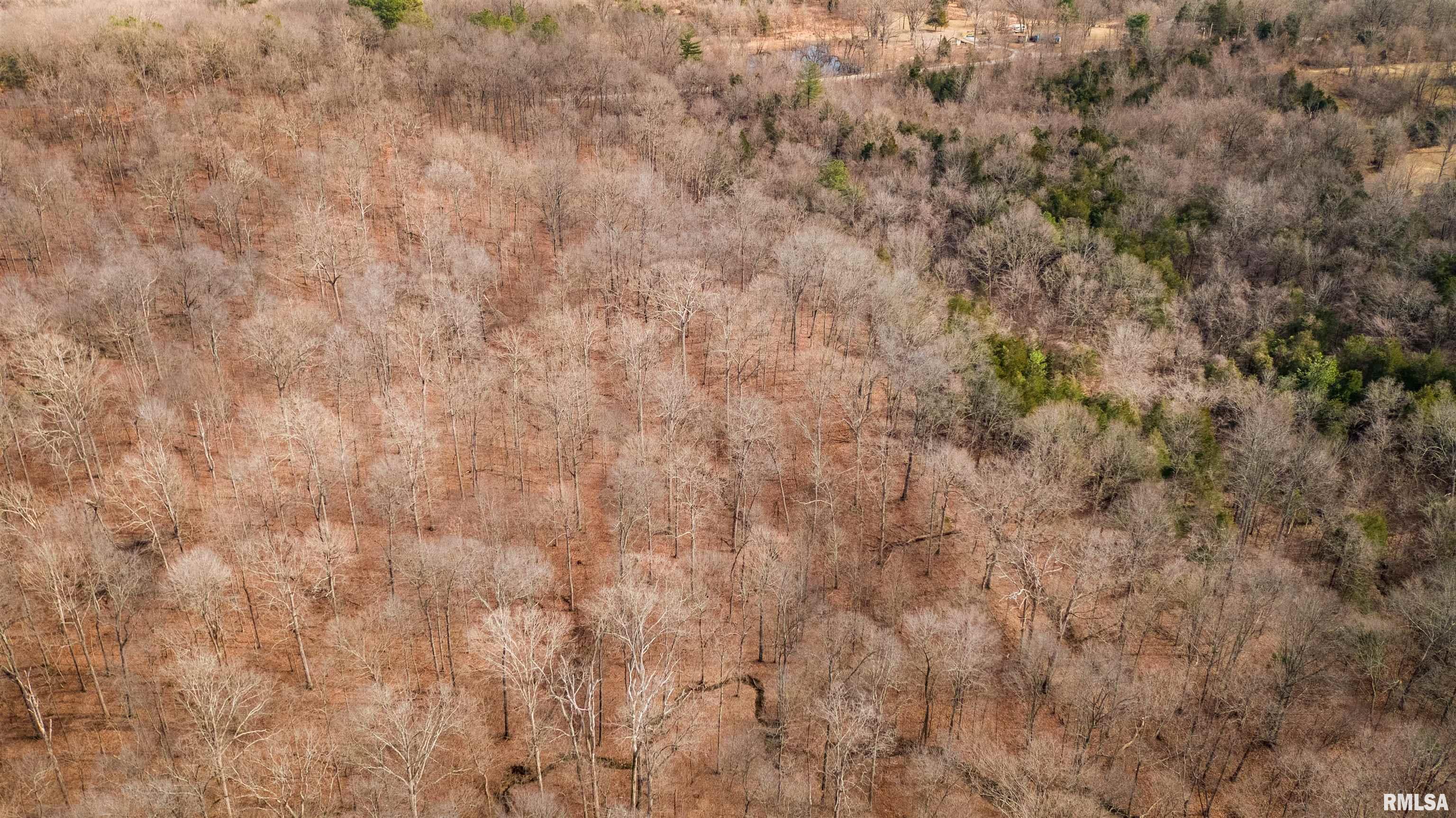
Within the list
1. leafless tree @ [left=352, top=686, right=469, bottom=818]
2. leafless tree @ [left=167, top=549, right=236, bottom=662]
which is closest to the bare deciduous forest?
leafless tree @ [left=167, top=549, right=236, bottom=662]

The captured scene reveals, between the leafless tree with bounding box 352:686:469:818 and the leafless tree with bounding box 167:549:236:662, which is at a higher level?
the leafless tree with bounding box 167:549:236:662

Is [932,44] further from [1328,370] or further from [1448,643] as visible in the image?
[1448,643]

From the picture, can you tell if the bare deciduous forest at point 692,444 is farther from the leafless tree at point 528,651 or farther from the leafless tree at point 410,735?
the leafless tree at point 528,651

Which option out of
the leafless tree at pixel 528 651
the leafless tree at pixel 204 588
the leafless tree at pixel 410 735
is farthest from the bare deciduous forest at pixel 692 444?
the leafless tree at pixel 528 651

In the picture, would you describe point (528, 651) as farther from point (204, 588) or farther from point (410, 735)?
point (204, 588)

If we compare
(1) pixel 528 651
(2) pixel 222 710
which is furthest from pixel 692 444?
(2) pixel 222 710

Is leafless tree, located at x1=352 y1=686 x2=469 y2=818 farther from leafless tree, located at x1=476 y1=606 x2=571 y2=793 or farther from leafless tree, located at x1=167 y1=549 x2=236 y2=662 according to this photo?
leafless tree, located at x1=167 y1=549 x2=236 y2=662

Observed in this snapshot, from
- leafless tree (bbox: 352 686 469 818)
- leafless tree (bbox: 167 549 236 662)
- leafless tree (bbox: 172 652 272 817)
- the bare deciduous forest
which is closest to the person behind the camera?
leafless tree (bbox: 352 686 469 818)

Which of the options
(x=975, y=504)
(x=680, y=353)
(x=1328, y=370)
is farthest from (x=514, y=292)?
(x=1328, y=370)
